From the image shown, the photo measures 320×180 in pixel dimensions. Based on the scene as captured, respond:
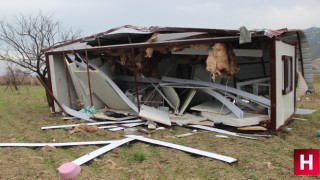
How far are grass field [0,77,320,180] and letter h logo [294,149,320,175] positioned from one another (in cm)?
12

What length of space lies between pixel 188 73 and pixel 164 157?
5.44m

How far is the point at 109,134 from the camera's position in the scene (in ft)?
24.0

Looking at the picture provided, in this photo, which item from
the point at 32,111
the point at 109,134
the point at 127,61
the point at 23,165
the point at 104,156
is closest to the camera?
the point at 23,165

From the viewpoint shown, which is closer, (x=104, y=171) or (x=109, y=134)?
(x=104, y=171)

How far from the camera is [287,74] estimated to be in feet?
25.6

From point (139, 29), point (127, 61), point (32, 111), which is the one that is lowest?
point (32, 111)

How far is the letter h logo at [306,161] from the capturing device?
463cm

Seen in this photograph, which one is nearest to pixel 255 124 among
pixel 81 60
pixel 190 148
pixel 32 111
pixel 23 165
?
pixel 190 148

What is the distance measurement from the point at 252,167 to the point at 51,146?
12.7 feet

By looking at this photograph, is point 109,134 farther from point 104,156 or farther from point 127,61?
point 127,61

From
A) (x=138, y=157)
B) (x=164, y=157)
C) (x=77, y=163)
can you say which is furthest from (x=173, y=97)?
(x=77, y=163)

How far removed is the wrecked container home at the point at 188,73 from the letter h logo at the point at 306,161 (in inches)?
56.6

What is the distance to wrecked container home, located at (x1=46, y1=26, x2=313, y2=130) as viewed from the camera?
7.15 metres

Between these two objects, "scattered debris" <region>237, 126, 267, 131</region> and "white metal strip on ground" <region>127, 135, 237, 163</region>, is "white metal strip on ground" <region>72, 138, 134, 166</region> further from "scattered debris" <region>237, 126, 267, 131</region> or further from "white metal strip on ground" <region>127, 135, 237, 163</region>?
"scattered debris" <region>237, 126, 267, 131</region>
